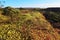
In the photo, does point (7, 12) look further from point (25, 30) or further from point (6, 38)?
point (6, 38)

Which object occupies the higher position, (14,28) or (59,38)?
(14,28)

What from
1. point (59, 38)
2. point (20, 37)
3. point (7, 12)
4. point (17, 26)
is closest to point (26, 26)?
point (17, 26)

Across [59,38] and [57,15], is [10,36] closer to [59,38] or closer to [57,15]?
[59,38]

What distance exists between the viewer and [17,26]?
15.9m

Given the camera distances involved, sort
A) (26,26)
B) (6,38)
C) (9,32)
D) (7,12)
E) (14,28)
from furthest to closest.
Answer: (7,12) < (26,26) < (14,28) < (9,32) < (6,38)

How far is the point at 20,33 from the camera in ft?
48.5

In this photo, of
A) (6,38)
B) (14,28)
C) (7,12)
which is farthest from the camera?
(7,12)

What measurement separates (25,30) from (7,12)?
1456cm

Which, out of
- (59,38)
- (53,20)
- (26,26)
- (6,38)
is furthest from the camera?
(53,20)

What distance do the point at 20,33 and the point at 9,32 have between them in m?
1.08

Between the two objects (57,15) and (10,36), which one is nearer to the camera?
(10,36)

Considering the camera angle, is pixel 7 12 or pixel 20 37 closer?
pixel 20 37

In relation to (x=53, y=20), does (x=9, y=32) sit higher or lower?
higher

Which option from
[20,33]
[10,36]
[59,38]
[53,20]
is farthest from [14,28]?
[53,20]
